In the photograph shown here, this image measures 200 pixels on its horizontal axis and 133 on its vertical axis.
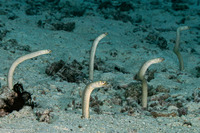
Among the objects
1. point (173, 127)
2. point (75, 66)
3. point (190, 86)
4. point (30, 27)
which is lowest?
point (173, 127)

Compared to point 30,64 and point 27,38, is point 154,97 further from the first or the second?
point 27,38

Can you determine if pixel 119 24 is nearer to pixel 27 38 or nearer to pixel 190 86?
pixel 27 38

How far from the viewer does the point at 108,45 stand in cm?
859

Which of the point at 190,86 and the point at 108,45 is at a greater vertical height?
the point at 108,45

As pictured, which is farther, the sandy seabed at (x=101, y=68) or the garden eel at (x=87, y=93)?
the sandy seabed at (x=101, y=68)

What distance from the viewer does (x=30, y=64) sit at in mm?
6227

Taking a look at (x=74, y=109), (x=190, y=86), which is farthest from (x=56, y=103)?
(x=190, y=86)

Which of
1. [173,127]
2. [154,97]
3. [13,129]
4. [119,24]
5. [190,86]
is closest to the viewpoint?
[13,129]

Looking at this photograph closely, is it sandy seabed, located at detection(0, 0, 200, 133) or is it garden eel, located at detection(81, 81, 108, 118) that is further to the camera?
sandy seabed, located at detection(0, 0, 200, 133)

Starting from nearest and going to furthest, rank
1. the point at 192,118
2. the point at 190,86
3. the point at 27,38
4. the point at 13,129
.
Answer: the point at 13,129 → the point at 192,118 → the point at 190,86 → the point at 27,38

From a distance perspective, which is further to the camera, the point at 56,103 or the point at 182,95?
the point at 182,95

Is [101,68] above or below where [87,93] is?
above

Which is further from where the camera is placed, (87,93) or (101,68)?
(101,68)

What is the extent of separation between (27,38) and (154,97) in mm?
5028
